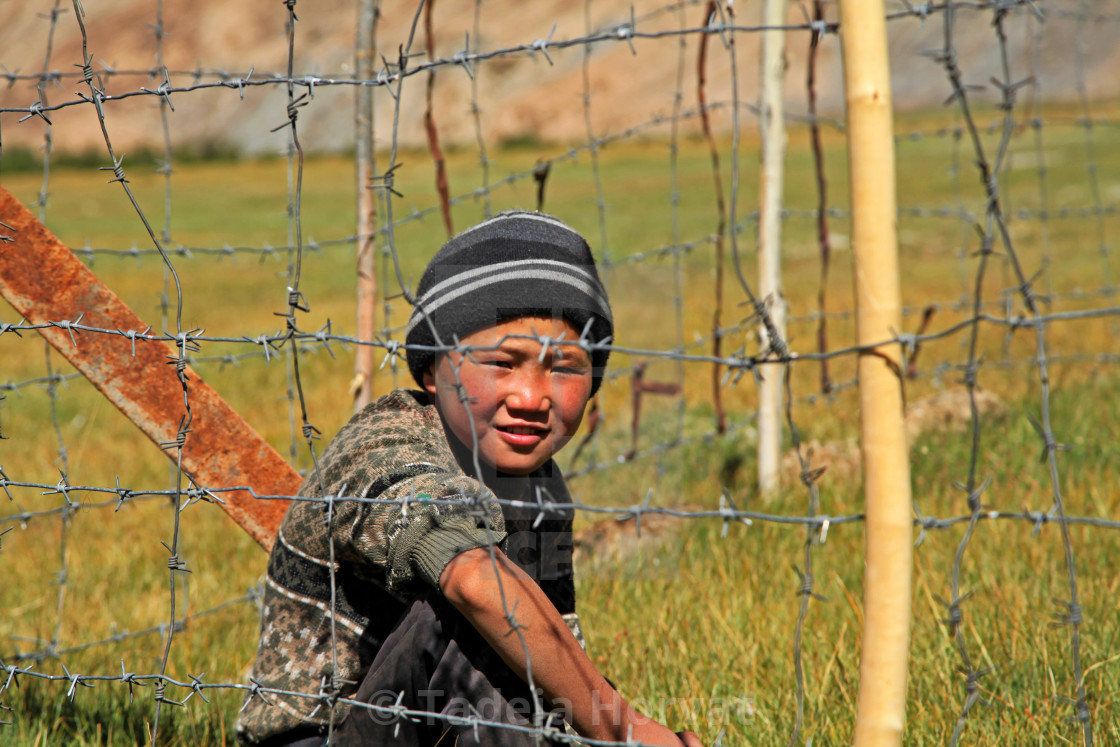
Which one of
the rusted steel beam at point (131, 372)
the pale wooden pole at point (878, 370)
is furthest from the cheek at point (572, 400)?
the rusted steel beam at point (131, 372)

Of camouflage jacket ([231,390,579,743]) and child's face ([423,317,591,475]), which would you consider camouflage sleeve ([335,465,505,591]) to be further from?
child's face ([423,317,591,475])

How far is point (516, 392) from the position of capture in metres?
1.63

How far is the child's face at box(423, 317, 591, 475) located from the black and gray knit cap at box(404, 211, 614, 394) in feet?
0.09

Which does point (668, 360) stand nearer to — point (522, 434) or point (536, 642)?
point (522, 434)

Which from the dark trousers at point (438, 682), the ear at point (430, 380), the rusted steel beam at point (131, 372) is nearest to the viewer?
the dark trousers at point (438, 682)

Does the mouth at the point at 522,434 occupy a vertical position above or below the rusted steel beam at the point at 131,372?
below

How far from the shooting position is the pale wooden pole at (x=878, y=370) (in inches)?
48.6

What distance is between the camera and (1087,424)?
3811 millimetres

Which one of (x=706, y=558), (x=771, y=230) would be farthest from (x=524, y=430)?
(x=771, y=230)

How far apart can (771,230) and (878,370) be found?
2.34 m

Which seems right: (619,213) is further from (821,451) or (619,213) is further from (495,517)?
(495,517)

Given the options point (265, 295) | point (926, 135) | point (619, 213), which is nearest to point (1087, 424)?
point (926, 135)

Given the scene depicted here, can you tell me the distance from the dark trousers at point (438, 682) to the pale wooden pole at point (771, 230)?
6.85ft

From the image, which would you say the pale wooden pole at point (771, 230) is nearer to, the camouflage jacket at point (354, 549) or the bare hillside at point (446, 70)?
the camouflage jacket at point (354, 549)
